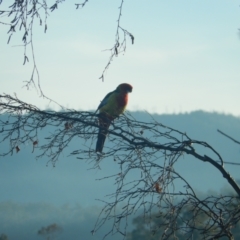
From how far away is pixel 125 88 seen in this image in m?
9.11

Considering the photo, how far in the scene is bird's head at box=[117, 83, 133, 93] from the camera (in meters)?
8.98

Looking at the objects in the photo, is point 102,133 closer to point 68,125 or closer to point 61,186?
point 68,125

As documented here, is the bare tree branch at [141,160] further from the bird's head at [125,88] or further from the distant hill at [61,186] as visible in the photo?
the distant hill at [61,186]

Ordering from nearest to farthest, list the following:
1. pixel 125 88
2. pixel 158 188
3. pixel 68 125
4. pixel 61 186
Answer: pixel 158 188
pixel 68 125
pixel 125 88
pixel 61 186

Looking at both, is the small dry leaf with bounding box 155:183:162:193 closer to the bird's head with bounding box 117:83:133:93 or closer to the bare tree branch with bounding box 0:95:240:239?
the bare tree branch with bounding box 0:95:240:239

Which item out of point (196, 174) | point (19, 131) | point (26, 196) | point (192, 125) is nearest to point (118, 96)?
point (19, 131)

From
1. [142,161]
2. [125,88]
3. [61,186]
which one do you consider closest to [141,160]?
[142,161]

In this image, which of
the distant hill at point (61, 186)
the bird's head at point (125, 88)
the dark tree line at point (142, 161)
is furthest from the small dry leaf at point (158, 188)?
the distant hill at point (61, 186)

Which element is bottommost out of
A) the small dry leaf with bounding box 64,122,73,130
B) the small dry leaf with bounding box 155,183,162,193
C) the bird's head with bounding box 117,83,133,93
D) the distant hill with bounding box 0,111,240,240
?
the small dry leaf with bounding box 155,183,162,193

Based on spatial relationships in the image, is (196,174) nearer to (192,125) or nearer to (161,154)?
(192,125)

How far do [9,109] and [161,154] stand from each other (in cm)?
109

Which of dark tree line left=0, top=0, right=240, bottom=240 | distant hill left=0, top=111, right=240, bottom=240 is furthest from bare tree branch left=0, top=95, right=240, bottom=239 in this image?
distant hill left=0, top=111, right=240, bottom=240

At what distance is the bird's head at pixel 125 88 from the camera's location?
8.98 meters

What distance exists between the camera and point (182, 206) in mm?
4176
